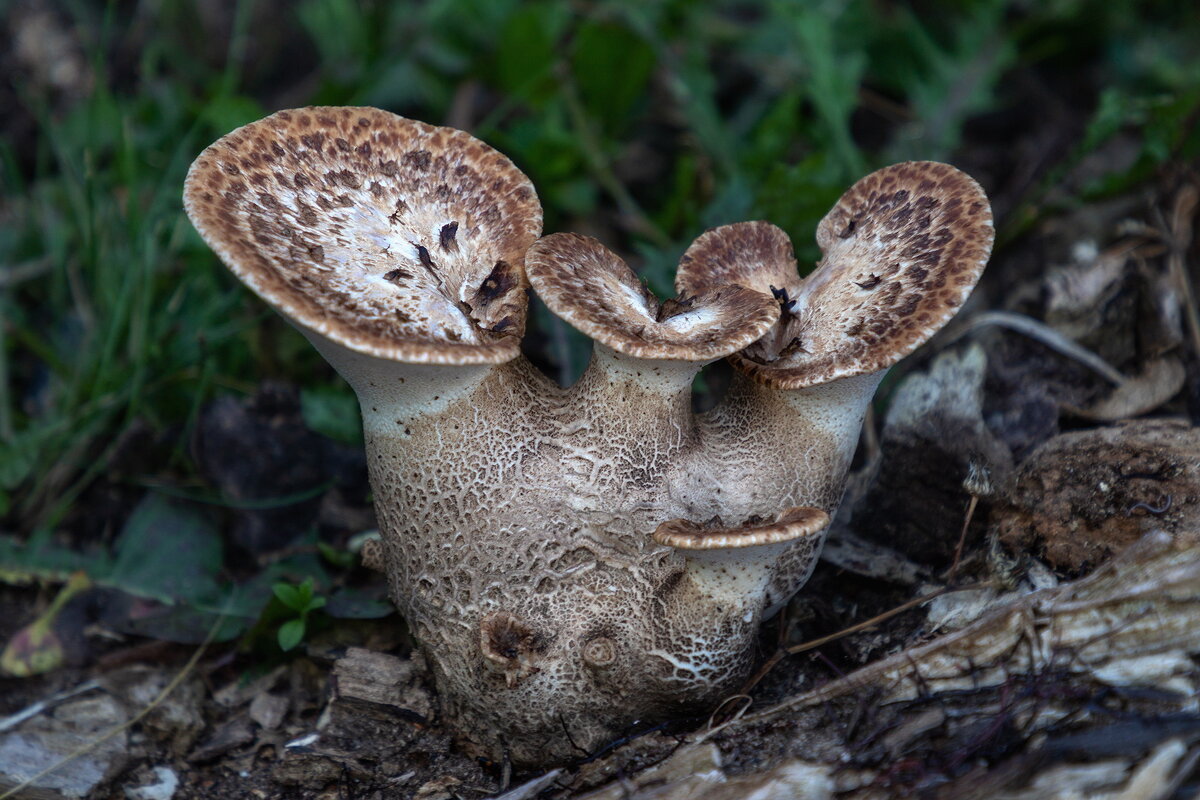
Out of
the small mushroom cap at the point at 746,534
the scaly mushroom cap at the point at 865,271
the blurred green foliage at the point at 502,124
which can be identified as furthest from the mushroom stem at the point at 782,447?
the blurred green foliage at the point at 502,124

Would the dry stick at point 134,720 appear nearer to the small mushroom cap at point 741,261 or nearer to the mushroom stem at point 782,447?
the mushroom stem at point 782,447

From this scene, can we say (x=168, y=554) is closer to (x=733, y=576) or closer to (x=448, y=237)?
(x=448, y=237)

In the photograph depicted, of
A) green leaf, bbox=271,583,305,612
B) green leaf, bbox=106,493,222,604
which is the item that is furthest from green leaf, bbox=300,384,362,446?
green leaf, bbox=271,583,305,612

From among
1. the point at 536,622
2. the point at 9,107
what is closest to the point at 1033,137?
the point at 536,622

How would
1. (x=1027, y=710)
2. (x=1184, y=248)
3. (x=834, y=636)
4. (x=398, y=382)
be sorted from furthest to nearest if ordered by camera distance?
(x=1184, y=248)
(x=834, y=636)
(x=398, y=382)
(x=1027, y=710)

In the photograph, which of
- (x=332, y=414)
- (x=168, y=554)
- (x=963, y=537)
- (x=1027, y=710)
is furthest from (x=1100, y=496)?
(x=168, y=554)

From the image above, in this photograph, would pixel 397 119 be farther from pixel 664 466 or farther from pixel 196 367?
pixel 196 367
